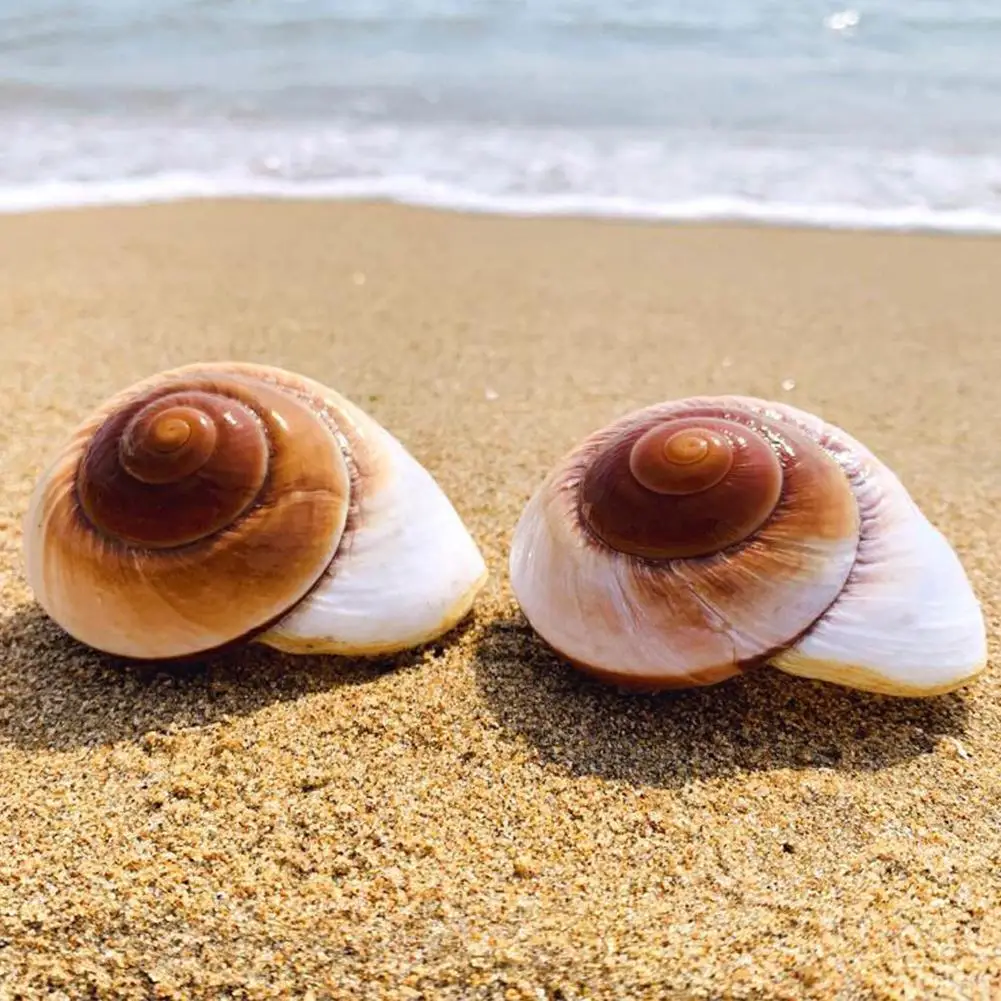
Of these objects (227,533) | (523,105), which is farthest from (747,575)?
(523,105)

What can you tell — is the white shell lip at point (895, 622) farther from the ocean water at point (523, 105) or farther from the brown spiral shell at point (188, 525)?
the ocean water at point (523, 105)

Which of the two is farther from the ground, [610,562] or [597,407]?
[610,562]

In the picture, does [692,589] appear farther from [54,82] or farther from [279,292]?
[54,82]

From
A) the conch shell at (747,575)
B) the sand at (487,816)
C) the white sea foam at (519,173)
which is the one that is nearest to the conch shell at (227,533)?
the sand at (487,816)

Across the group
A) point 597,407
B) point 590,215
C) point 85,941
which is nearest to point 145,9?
point 590,215

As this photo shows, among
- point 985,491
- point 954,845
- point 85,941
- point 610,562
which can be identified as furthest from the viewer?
point 985,491

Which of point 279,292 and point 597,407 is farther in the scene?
point 279,292
